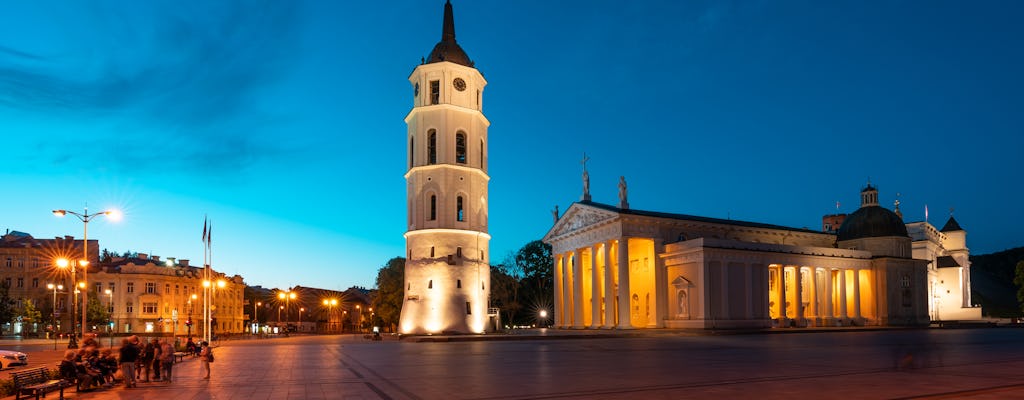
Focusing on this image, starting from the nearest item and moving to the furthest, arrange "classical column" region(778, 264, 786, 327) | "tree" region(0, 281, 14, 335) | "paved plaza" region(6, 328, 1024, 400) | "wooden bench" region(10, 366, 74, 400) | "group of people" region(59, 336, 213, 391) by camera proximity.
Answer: "paved plaza" region(6, 328, 1024, 400) < "wooden bench" region(10, 366, 74, 400) < "group of people" region(59, 336, 213, 391) < "classical column" region(778, 264, 786, 327) < "tree" region(0, 281, 14, 335)

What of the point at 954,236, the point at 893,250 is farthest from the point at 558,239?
the point at 954,236

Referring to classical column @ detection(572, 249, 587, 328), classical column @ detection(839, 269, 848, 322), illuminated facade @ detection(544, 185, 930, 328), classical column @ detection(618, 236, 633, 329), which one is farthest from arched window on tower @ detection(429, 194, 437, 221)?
classical column @ detection(839, 269, 848, 322)

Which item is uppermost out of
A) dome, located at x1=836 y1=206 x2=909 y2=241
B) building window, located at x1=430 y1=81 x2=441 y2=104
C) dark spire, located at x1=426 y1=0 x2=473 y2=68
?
dark spire, located at x1=426 y1=0 x2=473 y2=68

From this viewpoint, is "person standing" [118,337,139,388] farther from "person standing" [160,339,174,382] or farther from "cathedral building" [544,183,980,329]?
"cathedral building" [544,183,980,329]

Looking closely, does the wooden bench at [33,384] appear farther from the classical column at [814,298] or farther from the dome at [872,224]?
the dome at [872,224]

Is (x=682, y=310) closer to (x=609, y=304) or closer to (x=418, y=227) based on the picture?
(x=609, y=304)

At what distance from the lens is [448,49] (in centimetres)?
6312

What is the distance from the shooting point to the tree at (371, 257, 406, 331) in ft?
284

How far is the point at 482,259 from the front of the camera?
6150 cm

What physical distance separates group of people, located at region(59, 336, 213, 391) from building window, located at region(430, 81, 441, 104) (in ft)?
134

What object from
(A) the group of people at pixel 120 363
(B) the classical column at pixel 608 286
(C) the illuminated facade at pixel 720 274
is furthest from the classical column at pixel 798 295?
(A) the group of people at pixel 120 363

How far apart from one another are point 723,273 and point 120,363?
53.7 m

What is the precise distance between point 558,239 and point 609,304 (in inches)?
431

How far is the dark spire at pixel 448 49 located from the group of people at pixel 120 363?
4282 cm
